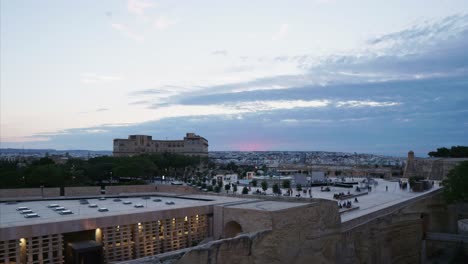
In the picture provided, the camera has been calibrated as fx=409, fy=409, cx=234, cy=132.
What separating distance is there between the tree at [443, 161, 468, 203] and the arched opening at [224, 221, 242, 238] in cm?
1881

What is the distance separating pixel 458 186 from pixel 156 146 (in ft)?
276

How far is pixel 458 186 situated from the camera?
28734 millimetres

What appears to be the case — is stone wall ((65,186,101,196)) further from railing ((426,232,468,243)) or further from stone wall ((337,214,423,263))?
railing ((426,232,468,243))

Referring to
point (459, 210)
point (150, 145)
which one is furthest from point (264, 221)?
point (150, 145)

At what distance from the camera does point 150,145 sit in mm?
103312

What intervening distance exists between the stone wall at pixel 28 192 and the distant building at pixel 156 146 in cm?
7419

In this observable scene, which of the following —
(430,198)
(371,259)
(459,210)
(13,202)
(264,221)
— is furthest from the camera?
(459,210)

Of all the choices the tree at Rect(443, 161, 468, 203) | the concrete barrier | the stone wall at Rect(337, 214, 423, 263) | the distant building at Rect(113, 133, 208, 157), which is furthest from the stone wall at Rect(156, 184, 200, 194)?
the distant building at Rect(113, 133, 208, 157)

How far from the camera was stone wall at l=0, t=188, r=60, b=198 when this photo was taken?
70.4 ft

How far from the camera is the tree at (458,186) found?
93.1 ft

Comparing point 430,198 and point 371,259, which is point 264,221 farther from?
point 430,198

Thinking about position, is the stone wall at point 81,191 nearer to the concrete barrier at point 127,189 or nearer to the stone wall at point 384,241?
the concrete barrier at point 127,189

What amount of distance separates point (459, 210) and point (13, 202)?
32331 millimetres

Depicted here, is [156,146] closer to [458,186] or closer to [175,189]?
[175,189]
